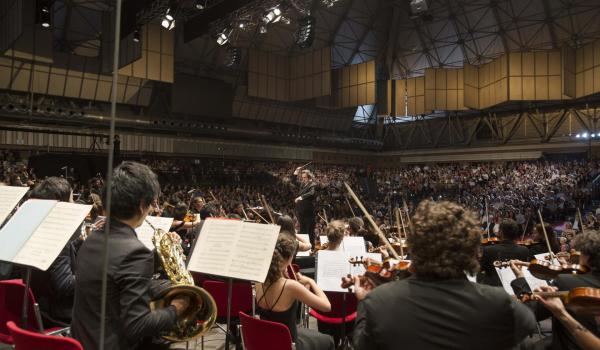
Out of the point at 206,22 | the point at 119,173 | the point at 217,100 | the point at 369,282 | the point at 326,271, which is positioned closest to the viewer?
the point at 119,173

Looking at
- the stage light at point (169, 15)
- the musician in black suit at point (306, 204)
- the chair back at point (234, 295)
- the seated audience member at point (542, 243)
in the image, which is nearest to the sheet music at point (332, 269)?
the chair back at point (234, 295)

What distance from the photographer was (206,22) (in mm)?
11977

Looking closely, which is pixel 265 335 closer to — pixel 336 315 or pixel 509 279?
pixel 336 315

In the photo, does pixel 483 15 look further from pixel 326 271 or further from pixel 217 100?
pixel 326 271

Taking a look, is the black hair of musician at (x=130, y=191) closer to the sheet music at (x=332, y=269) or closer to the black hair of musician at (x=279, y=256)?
the black hair of musician at (x=279, y=256)

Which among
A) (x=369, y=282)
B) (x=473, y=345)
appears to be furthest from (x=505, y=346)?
(x=369, y=282)

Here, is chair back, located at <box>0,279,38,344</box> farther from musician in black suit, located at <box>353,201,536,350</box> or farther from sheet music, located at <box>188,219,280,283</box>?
musician in black suit, located at <box>353,201,536,350</box>

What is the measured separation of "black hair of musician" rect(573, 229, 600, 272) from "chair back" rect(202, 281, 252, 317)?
8.08 ft

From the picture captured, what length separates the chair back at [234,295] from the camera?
3746 millimetres

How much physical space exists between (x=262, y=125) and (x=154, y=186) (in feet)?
68.4

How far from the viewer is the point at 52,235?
226 cm

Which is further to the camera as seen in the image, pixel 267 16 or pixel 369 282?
Result: pixel 267 16

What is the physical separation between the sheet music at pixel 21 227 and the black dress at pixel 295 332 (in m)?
1.39

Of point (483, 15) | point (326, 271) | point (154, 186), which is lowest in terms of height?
point (326, 271)
